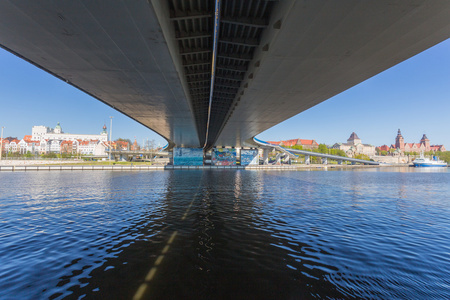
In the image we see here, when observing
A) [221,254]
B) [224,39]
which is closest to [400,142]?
[224,39]

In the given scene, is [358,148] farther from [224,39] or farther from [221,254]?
→ [221,254]

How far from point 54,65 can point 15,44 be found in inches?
96.1

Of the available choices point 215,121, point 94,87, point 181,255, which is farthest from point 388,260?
point 215,121

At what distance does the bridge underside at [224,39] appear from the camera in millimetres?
7730

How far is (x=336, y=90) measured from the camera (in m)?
17.8

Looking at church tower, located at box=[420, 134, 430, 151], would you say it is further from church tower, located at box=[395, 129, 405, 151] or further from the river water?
the river water

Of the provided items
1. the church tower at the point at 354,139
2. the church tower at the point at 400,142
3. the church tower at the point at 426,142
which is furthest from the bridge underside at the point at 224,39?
the church tower at the point at 426,142

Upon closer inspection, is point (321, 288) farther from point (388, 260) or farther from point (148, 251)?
point (148, 251)

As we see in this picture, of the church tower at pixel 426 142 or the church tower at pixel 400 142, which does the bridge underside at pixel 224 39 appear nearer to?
the church tower at pixel 400 142

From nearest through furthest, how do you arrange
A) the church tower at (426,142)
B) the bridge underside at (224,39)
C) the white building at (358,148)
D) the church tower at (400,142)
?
the bridge underside at (224,39) < the white building at (358,148) < the church tower at (400,142) < the church tower at (426,142)

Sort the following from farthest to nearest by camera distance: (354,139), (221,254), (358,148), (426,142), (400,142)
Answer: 1. (426,142)
2. (354,139)
3. (400,142)
4. (358,148)
5. (221,254)

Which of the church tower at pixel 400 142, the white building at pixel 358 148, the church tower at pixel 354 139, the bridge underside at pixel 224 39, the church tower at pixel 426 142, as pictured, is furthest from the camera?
the church tower at pixel 426 142

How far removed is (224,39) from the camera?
34.6 feet

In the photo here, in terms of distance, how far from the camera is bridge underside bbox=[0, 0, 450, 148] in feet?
25.4
